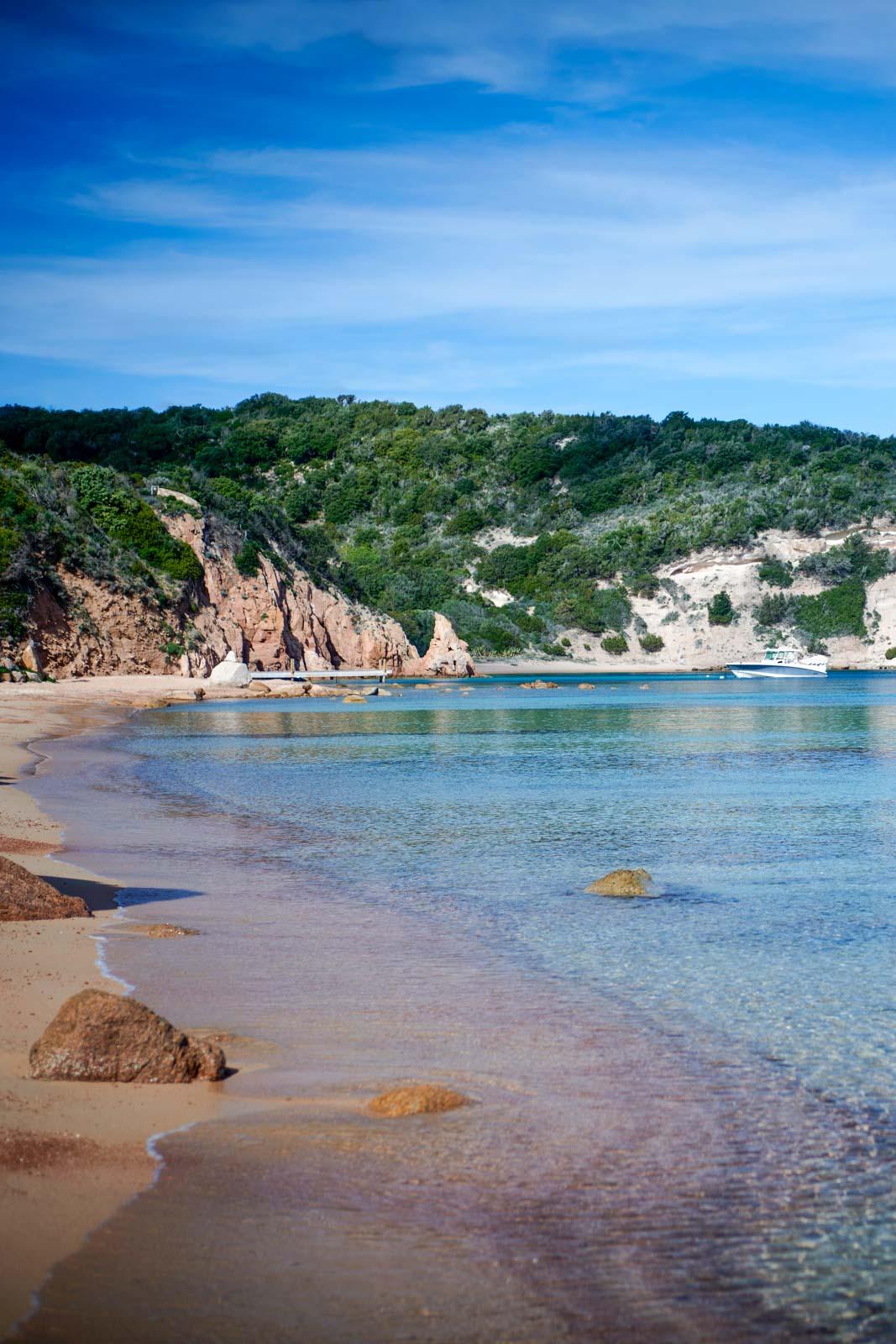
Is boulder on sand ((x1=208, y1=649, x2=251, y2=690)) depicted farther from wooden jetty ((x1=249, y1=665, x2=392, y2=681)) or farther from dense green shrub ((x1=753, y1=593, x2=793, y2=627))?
dense green shrub ((x1=753, y1=593, x2=793, y2=627))

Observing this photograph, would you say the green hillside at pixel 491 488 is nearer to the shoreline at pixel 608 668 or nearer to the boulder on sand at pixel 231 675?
the shoreline at pixel 608 668

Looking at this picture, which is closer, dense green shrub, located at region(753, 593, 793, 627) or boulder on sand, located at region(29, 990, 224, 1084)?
boulder on sand, located at region(29, 990, 224, 1084)

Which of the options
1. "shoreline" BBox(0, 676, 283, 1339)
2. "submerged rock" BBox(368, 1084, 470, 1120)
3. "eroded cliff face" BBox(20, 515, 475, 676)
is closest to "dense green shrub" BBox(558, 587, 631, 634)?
"eroded cliff face" BBox(20, 515, 475, 676)

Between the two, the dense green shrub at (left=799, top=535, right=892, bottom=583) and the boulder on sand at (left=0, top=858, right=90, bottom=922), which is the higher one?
the dense green shrub at (left=799, top=535, right=892, bottom=583)

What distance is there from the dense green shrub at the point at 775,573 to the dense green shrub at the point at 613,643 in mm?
14501

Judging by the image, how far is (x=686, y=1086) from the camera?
5723 millimetres

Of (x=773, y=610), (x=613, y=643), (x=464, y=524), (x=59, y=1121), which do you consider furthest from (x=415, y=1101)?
(x=464, y=524)

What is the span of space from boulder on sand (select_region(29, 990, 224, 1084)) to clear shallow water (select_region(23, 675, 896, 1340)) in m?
0.70

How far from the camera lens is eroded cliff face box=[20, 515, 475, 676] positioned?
5289 centimetres

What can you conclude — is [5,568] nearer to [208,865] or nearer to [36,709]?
[36,709]

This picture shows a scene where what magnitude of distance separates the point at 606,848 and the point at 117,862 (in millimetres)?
5364

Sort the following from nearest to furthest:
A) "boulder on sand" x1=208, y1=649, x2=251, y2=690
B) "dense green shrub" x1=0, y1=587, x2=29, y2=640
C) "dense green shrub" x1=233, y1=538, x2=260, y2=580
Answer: "dense green shrub" x1=0, y1=587, x2=29, y2=640, "boulder on sand" x1=208, y1=649, x2=251, y2=690, "dense green shrub" x1=233, y1=538, x2=260, y2=580

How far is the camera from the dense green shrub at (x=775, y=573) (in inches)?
4222

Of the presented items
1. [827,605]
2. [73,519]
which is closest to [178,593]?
[73,519]
